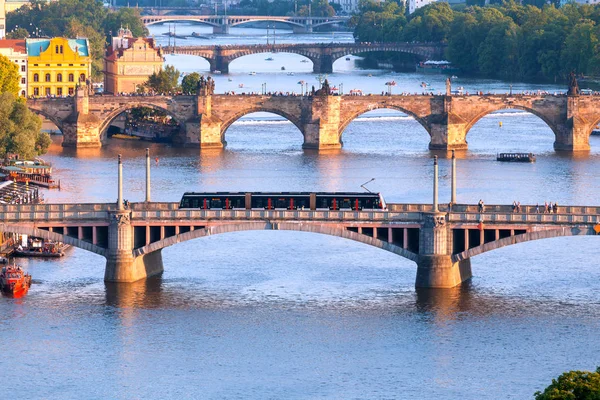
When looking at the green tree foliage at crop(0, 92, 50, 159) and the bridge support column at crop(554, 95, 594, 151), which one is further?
the bridge support column at crop(554, 95, 594, 151)

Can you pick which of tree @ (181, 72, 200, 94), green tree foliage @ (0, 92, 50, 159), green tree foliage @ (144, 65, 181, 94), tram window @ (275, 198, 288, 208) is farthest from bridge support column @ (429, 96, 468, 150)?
tram window @ (275, 198, 288, 208)

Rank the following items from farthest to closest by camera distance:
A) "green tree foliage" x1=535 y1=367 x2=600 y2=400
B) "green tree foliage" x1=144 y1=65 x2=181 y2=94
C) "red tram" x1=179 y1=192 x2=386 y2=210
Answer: "green tree foliage" x1=144 y1=65 x2=181 y2=94 → "red tram" x1=179 y1=192 x2=386 y2=210 → "green tree foliage" x1=535 y1=367 x2=600 y2=400

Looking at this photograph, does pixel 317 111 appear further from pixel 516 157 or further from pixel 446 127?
pixel 516 157

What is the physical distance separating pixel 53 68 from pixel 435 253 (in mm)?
85960

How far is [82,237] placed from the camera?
8819 centimetres

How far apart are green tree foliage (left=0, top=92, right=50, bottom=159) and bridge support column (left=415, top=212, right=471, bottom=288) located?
45.6 metres

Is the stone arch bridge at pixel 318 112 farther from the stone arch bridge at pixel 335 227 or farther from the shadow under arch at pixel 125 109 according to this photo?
the stone arch bridge at pixel 335 227

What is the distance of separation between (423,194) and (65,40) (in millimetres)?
59344

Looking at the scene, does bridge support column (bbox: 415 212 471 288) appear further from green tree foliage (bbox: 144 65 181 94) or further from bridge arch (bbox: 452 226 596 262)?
green tree foliage (bbox: 144 65 181 94)

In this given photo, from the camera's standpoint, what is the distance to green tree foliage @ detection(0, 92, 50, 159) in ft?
411

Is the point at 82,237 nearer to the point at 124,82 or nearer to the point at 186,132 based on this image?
the point at 186,132

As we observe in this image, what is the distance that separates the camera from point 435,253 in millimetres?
86250

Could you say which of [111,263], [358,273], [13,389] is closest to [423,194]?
→ [358,273]

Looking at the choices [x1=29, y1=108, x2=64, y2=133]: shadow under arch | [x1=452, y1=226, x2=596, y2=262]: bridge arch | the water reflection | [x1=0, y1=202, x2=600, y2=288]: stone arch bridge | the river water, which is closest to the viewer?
the river water
